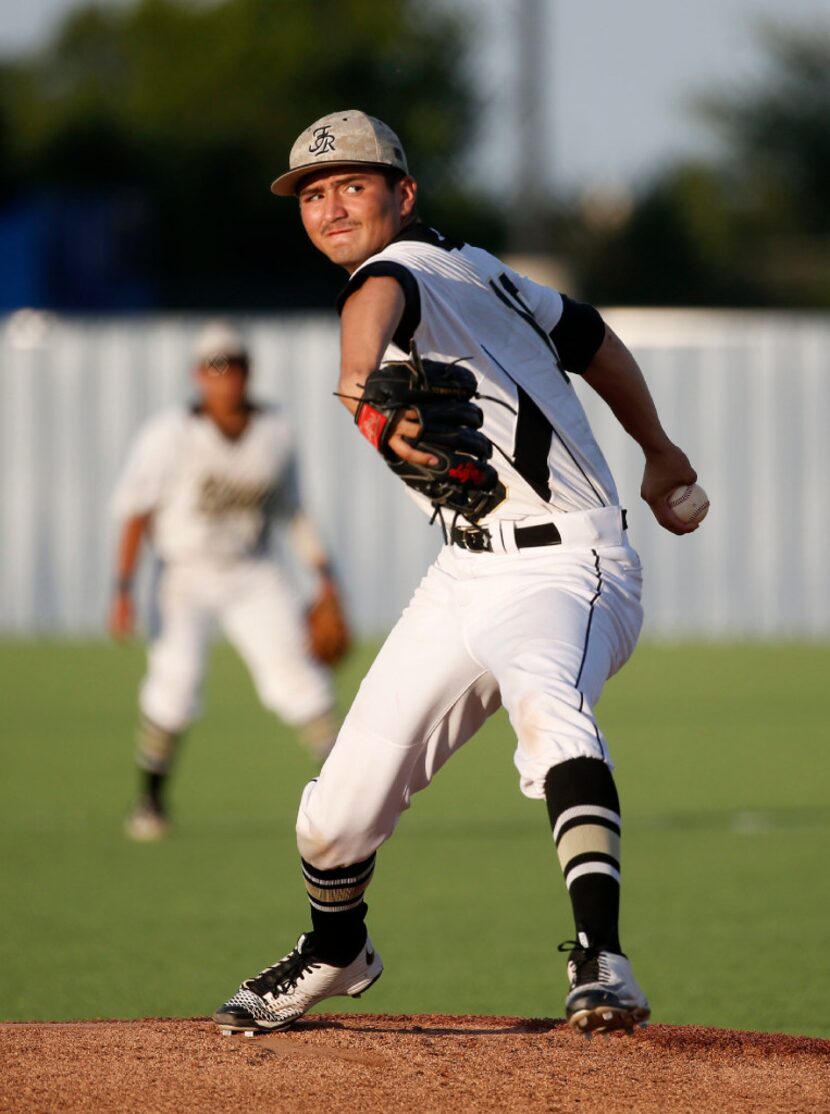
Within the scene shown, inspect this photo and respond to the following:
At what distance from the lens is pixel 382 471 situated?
20.2 metres

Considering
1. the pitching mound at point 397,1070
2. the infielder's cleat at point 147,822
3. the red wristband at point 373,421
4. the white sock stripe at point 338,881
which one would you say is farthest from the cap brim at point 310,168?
the infielder's cleat at point 147,822

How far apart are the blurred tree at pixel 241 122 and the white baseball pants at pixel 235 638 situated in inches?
1319

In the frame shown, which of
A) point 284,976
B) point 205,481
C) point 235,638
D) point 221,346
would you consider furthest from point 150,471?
point 284,976

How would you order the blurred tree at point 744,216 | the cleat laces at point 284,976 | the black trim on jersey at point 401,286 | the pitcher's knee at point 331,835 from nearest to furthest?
the black trim on jersey at point 401,286, the pitcher's knee at point 331,835, the cleat laces at point 284,976, the blurred tree at point 744,216

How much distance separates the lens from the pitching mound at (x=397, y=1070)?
14.2ft

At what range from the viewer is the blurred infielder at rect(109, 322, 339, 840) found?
9.89m

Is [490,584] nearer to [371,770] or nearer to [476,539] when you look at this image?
[476,539]

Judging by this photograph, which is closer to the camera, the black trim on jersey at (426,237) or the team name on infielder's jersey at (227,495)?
the black trim on jersey at (426,237)

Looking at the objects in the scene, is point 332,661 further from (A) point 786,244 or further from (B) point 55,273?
(A) point 786,244

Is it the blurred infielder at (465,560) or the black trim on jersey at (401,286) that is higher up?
the black trim on jersey at (401,286)

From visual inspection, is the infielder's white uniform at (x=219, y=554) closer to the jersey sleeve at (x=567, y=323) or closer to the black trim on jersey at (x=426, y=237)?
the jersey sleeve at (x=567, y=323)

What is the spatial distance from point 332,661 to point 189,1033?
17.8 feet

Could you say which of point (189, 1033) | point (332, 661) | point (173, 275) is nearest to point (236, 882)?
point (332, 661)

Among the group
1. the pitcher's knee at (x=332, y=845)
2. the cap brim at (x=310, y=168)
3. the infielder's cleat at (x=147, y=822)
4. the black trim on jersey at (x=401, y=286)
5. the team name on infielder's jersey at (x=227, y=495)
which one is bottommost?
the infielder's cleat at (x=147, y=822)
